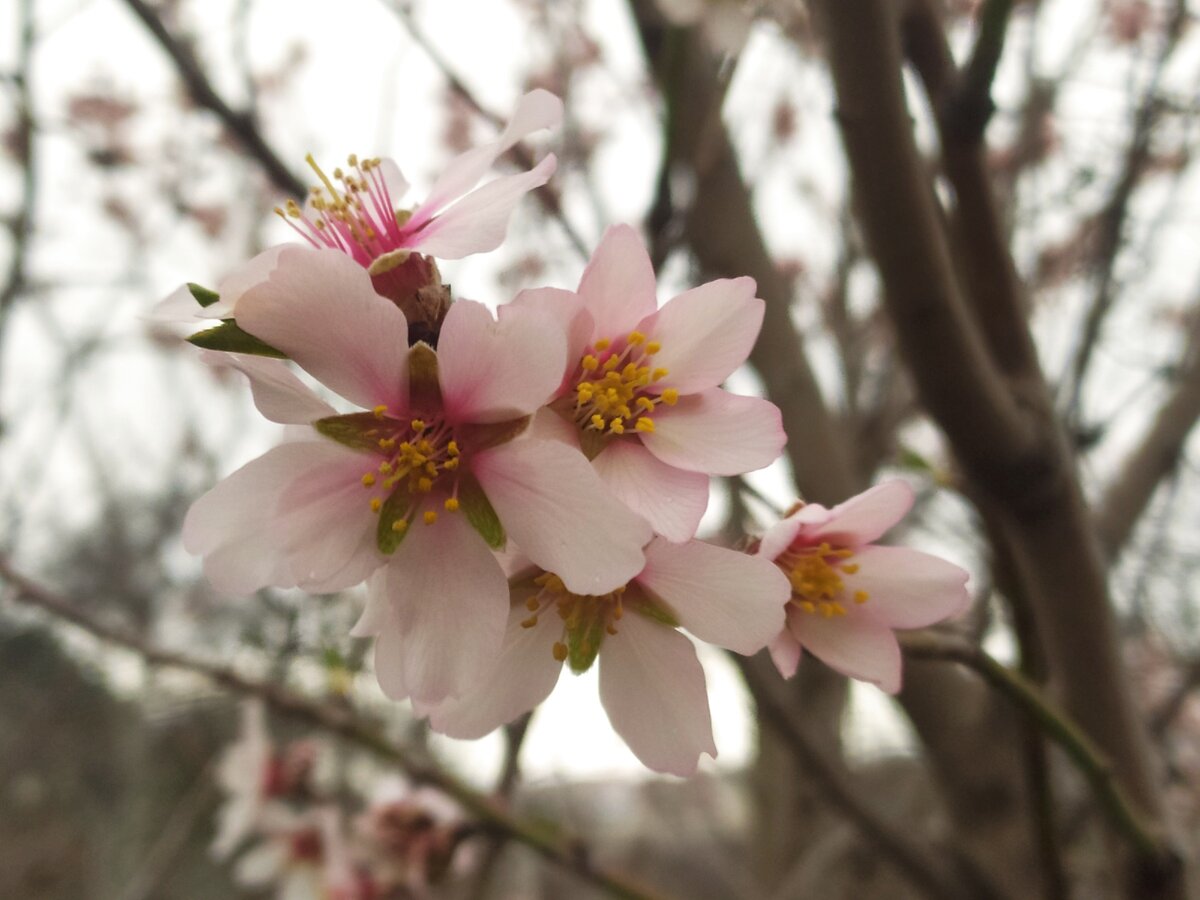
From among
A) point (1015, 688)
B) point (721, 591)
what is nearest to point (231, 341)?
point (721, 591)

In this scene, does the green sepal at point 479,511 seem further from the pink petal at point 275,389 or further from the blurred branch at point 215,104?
the blurred branch at point 215,104

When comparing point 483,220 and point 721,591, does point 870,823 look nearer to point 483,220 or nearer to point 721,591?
point 721,591

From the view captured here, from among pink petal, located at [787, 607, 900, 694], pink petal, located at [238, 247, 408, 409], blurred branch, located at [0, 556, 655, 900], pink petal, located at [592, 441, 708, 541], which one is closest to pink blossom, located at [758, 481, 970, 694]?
pink petal, located at [787, 607, 900, 694]

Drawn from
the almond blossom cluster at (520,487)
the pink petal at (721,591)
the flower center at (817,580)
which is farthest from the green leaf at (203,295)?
the flower center at (817,580)

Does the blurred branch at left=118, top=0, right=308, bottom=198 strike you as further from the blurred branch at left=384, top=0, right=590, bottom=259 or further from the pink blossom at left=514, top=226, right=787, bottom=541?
the pink blossom at left=514, top=226, right=787, bottom=541

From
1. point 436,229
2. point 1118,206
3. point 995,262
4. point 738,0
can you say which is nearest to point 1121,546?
point 1118,206

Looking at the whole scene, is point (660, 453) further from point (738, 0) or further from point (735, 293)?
point (738, 0)

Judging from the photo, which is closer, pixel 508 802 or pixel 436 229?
pixel 436 229
